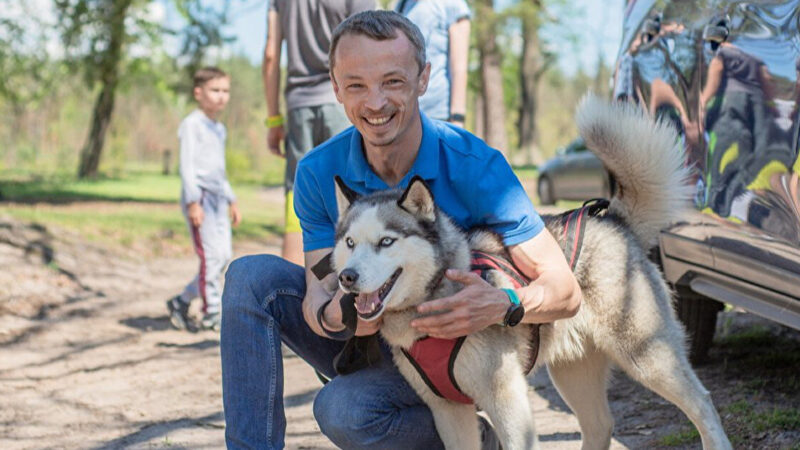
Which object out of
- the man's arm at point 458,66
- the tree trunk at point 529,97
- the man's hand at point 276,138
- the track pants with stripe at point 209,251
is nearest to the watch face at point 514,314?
the man's arm at point 458,66

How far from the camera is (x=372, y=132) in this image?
2701 mm

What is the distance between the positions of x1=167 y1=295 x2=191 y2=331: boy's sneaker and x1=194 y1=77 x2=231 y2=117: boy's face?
156cm

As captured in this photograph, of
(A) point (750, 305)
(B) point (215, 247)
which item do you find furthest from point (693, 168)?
(B) point (215, 247)

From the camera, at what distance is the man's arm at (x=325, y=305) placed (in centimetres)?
267

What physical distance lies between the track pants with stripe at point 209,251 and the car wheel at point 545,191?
40.0 feet

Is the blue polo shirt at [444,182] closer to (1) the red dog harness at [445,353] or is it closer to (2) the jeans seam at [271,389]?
(1) the red dog harness at [445,353]

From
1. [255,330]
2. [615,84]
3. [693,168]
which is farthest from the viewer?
[615,84]

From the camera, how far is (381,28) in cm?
261

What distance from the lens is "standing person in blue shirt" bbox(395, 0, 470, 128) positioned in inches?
185

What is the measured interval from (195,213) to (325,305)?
3.77 metres

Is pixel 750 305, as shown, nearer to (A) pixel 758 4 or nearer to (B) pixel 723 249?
(B) pixel 723 249

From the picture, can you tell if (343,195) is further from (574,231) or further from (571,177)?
(571,177)

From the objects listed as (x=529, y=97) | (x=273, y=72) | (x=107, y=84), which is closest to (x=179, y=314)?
(x=273, y=72)

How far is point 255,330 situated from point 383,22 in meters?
1.11
